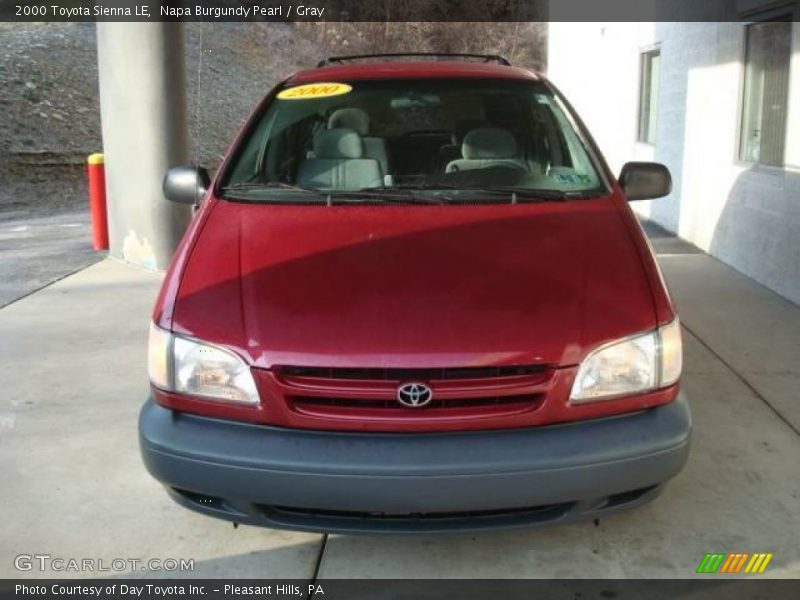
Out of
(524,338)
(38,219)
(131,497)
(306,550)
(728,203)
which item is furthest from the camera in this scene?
(38,219)

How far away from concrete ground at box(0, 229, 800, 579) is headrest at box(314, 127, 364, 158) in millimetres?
1654

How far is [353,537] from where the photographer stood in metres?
3.36

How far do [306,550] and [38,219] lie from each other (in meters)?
9.39

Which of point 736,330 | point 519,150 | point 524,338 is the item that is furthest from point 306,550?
point 736,330

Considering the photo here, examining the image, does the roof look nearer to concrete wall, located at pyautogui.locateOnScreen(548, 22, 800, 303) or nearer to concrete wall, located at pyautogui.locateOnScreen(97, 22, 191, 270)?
concrete wall, located at pyautogui.locateOnScreen(548, 22, 800, 303)

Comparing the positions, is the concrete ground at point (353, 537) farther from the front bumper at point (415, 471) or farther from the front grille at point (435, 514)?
the front bumper at point (415, 471)

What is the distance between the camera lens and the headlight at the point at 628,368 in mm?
2869

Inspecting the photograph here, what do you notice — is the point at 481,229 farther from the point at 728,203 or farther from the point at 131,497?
the point at 728,203

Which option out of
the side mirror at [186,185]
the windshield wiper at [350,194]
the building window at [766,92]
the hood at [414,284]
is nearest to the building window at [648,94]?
the building window at [766,92]

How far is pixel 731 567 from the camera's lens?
318 centimetres

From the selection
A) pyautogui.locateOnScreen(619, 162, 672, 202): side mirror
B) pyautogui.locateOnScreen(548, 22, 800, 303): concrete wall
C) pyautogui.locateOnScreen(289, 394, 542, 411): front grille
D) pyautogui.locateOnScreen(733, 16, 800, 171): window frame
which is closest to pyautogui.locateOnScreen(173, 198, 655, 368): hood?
pyautogui.locateOnScreen(289, 394, 542, 411): front grille

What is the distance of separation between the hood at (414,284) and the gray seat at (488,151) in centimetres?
59

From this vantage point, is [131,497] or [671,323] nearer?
[671,323]

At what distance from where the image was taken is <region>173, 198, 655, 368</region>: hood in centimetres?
282
